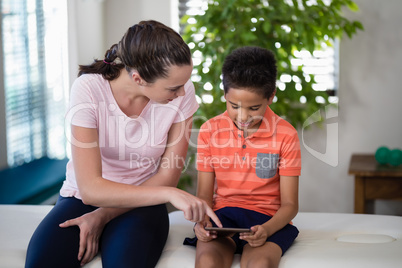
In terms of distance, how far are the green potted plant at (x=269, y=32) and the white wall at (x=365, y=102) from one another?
234 millimetres

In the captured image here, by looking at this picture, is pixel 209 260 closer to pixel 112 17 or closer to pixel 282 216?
pixel 282 216

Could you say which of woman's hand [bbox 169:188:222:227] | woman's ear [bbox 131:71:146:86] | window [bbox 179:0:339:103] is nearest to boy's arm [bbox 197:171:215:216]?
woman's hand [bbox 169:188:222:227]

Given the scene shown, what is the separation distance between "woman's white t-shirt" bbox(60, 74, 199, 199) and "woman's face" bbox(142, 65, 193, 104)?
0.12 m

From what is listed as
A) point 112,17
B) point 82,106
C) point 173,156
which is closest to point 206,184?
point 173,156

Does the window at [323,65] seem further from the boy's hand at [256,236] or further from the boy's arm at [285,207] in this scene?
the boy's hand at [256,236]

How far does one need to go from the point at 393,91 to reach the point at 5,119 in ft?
6.79

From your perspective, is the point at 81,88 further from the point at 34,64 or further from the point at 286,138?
the point at 34,64

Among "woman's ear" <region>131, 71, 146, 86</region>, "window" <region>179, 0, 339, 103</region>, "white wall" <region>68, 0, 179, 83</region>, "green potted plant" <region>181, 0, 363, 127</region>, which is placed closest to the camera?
"woman's ear" <region>131, 71, 146, 86</region>

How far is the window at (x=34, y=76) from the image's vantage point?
2.19 meters

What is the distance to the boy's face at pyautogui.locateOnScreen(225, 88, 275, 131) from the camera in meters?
1.49

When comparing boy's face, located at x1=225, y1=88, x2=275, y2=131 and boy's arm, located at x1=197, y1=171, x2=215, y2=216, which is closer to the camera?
boy's face, located at x1=225, y1=88, x2=275, y2=131

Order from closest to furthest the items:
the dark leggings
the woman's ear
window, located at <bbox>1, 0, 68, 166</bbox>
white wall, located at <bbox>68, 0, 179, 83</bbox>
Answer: the dark leggings → the woman's ear → window, located at <bbox>1, 0, 68, 166</bbox> → white wall, located at <bbox>68, 0, 179, 83</bbox>

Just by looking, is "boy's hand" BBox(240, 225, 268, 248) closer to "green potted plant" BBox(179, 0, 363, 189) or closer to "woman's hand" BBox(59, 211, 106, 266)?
"woman's hand" BBox(59, 211, 106, 266)

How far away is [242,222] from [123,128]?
0.44 meters
